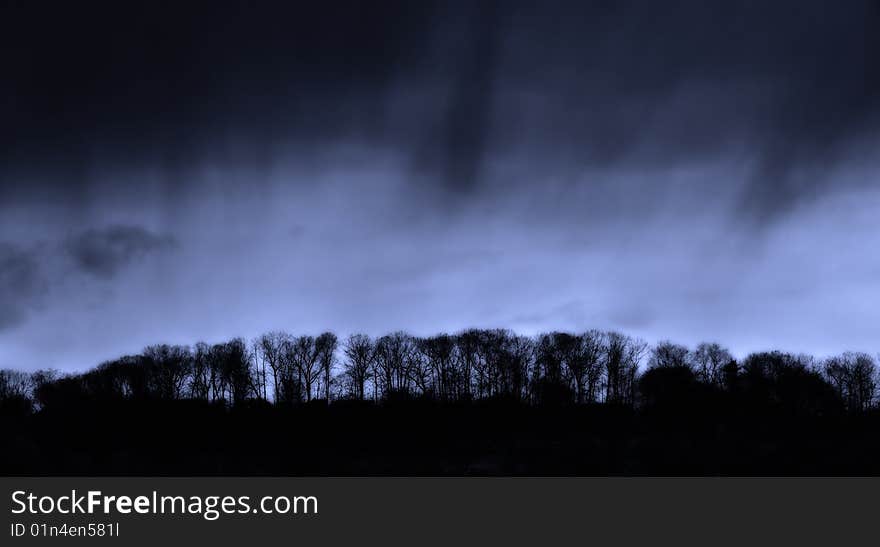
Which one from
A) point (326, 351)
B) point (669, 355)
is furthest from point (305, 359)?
point (669, 355)

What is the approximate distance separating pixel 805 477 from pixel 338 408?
7850 centimetres

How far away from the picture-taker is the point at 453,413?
111 m

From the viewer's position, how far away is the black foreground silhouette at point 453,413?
77.9 meters

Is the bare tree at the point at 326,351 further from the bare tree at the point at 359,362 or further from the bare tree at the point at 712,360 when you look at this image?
the bare tree at the point at 712,360

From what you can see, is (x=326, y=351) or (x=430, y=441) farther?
(x=326, y=351)

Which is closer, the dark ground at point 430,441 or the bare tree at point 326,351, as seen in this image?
the dark ground at point 430,441

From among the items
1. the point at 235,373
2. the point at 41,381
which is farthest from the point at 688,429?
the point at 41,381

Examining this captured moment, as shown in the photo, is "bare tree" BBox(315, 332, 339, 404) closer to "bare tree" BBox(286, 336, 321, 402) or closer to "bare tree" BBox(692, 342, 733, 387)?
"bare tree" BBox(286, 336, 321, 402)

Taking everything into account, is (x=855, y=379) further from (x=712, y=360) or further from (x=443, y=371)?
(x=443, y=371)

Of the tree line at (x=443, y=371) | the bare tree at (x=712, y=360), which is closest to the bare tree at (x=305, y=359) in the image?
the tree line at (x=443, y=371)

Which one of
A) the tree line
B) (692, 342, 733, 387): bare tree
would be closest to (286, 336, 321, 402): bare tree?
the tree line

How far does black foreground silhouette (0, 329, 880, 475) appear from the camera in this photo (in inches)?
3066

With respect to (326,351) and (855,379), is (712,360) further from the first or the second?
(326,351)
